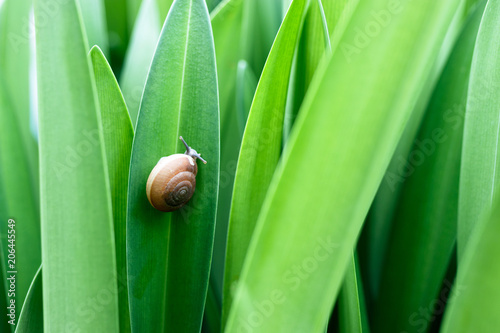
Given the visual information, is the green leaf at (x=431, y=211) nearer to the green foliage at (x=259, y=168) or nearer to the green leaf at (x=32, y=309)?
the green foliage at (x=259, y=168)

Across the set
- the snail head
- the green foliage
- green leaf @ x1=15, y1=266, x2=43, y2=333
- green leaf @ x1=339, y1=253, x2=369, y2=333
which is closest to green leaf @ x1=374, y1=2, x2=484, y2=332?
the green foliage

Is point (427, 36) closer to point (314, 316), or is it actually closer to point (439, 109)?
point (314, 316)

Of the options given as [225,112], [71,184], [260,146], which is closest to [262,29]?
[225,112]

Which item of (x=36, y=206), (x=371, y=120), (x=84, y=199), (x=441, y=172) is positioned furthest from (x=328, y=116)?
(x=36, y=206)

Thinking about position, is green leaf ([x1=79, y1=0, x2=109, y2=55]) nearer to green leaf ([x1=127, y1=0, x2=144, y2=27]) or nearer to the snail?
green leaf ([x1=127, y1=0, x2=144, y2=27])

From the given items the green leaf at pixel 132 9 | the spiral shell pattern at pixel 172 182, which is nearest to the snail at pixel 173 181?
the spiral shell pattern at pixel 172 182
